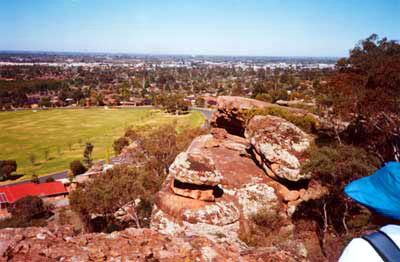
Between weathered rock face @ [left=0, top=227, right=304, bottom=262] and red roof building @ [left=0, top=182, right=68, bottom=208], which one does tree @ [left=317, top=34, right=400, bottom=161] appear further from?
red roof building @ [left=0, top=182, right=68, bottom=208]

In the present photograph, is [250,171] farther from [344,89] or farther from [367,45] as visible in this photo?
[367,45]

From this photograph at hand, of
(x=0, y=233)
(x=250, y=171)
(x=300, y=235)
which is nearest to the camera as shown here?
(x=0, y=233)

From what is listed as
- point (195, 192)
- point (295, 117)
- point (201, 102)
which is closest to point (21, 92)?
point (201, 102)

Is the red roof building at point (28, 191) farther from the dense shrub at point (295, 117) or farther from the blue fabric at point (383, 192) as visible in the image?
the blue fabric at point (383, 192)

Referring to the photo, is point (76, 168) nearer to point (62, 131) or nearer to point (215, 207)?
point (215, 207)

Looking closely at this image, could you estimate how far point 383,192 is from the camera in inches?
72.3

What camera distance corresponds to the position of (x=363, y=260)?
1.62 meters

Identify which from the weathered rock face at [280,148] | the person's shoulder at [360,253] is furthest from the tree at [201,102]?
the person's shoulder at [360,253]

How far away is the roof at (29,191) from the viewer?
3166 cm

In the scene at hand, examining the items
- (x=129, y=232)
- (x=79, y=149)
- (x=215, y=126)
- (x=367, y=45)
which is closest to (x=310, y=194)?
(x=129, y=232)

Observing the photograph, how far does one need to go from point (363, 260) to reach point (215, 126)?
76.9 ft

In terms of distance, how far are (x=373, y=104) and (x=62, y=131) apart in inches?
2853

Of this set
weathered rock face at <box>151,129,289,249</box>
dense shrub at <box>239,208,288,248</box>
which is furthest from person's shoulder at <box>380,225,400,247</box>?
dense shrub at <box>239,208,288,248</box>

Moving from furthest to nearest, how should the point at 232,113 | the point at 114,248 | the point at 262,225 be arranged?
1. the point at 232,113
2. the point at 262,225
3. the point at 114,248
